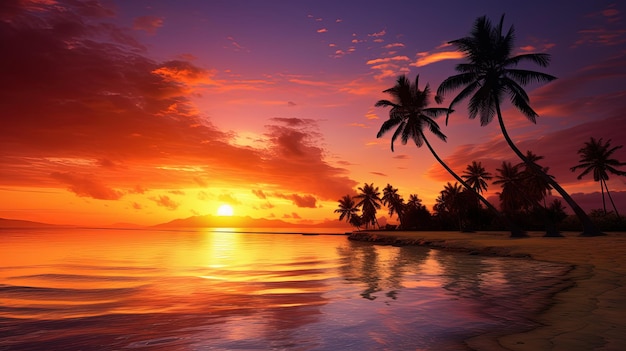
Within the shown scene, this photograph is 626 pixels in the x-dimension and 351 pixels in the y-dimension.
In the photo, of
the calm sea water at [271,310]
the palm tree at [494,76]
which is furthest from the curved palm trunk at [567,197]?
the calm sea water at [271,310]

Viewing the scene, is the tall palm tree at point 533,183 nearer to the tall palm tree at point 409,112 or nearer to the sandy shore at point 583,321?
the tall palm tree at point 409,112

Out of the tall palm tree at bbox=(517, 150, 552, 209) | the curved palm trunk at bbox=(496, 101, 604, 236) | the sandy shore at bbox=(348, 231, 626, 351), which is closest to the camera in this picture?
the sandy shore at bbox=(348, 231, 626, 351)

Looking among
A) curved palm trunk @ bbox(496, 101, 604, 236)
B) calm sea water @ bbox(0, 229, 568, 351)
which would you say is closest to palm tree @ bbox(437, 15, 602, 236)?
curved palm trunk @ bbox(496, 101, 604, 236)

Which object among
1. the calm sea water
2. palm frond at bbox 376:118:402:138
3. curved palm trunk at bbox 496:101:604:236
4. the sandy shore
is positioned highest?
palm frond at bbox 376:118:402:138

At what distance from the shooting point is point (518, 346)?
4793 mm

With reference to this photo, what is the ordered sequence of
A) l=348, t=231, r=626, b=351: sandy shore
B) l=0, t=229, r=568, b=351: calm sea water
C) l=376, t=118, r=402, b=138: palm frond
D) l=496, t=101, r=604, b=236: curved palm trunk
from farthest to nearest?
l=376, t=118, r=402, b=138: palm frond, l=496, t=101, r=604, b=236: curved palm trunk, l=0, t=229, r=568, b=351: calm sea water, l=348, t=231, r=626, b=351: sandy shore

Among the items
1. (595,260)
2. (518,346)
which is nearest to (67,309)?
(518,346)

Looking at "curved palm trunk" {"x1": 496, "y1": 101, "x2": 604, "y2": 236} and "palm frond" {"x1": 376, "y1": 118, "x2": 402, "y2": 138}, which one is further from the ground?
"palm frond" {"x1": 376, "y1": 118, "x2": 402, "y2": 138}

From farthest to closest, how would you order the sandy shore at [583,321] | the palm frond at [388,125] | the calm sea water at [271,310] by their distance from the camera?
the palm frond at [388,125] → the calm sea water at [271,310] → the sandy shore at [583,321]

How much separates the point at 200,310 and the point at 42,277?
10.3 metres

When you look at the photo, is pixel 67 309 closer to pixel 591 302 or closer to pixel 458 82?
pixel 591 302

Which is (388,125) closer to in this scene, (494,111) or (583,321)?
(494,111)

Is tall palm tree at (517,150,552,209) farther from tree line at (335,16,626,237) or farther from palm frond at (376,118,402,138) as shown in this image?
palm frond at (376,118,402,138)

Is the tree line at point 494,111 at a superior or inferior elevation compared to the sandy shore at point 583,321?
superior
